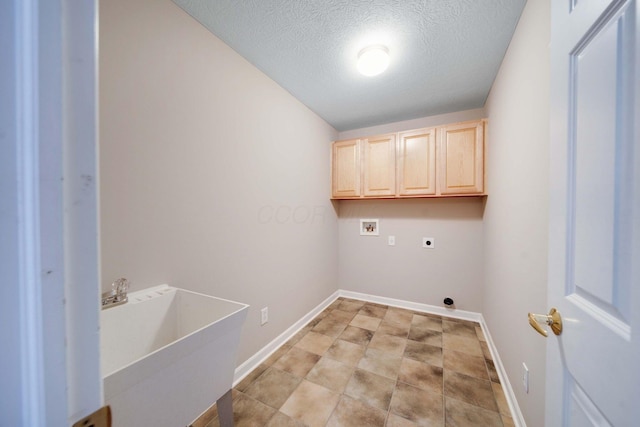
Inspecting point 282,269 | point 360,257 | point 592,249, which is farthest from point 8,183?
point 360,257

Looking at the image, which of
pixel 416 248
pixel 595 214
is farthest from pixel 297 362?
pixel 595 214

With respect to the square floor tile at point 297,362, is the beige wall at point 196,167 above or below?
above

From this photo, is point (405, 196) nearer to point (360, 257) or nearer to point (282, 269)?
point (360, 257)

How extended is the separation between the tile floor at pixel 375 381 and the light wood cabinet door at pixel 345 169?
1569 mm

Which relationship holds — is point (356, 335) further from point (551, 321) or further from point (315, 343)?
point (551, 321)

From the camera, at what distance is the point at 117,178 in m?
1.07

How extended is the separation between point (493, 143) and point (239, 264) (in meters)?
2.36

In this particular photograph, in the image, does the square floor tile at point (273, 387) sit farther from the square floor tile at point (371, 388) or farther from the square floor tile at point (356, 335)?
the square floor tile at point (356, 335)

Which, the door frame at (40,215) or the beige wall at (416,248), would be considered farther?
the beige wall at (416,248)

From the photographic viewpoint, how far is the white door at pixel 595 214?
441 millimetres

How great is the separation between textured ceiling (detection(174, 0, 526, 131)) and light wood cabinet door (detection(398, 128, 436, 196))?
0.38m

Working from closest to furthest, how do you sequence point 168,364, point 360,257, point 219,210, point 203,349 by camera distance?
1. point 168,364
2. point 203,349
3. point 219,210
4. point 360,257

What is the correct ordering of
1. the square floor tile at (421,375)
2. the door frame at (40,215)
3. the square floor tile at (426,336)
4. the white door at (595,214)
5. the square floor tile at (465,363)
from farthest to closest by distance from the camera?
the square floor tile at (426,336), the square floor tile at (465,363), the square floor tile at (421,375), the white door at (595,214), the door frame at (40,215)

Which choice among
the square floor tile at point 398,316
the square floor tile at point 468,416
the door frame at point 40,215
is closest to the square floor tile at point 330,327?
the square floor tile at point 398,316
